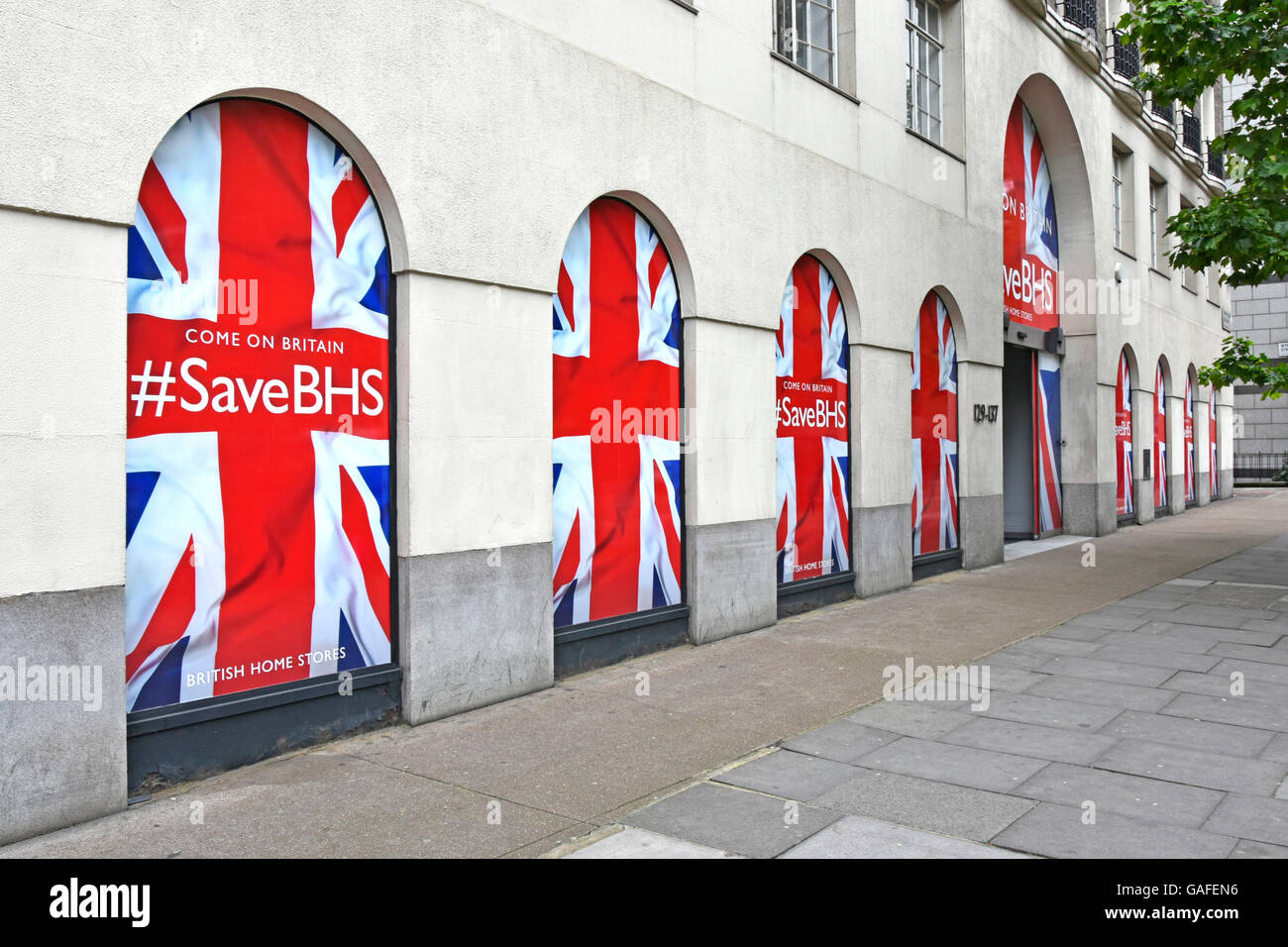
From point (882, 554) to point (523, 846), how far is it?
8.19 metres

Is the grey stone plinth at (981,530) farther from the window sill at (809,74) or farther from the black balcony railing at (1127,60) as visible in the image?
A: the black balcony railing at (1127,60)

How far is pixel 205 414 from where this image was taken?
17.9ft

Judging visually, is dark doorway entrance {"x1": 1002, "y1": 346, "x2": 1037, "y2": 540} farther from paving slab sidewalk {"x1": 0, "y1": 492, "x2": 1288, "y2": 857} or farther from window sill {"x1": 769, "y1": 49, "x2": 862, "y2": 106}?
paving slab sidewalk {"x1": 0, "y1": 492, "x2": 1288, "y2": 857}

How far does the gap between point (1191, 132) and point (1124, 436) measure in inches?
457

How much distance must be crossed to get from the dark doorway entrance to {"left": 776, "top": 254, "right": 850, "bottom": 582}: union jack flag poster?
26.5 ft

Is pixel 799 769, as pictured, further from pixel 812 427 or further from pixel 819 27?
pixel 819 27

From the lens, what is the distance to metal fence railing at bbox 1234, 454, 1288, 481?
38.6 m

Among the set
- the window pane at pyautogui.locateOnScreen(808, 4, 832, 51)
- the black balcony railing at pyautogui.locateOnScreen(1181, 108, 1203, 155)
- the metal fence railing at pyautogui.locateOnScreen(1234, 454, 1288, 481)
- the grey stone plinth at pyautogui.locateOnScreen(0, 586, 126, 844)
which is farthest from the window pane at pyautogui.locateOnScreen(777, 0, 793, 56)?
the metal fence railing at pyautogui.locateOnScreen(1234, 454, 1288, 481)

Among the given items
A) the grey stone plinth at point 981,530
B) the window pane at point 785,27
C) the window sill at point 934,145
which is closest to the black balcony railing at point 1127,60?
the window sill at point 934,145

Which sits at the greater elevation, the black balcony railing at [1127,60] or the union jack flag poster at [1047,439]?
the black balcony railing at [1127,60]

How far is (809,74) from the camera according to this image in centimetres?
1059

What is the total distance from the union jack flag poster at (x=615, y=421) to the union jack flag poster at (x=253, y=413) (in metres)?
1.72

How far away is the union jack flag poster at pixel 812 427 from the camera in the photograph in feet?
34.3

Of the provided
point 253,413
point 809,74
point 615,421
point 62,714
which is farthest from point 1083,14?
point 62,714
